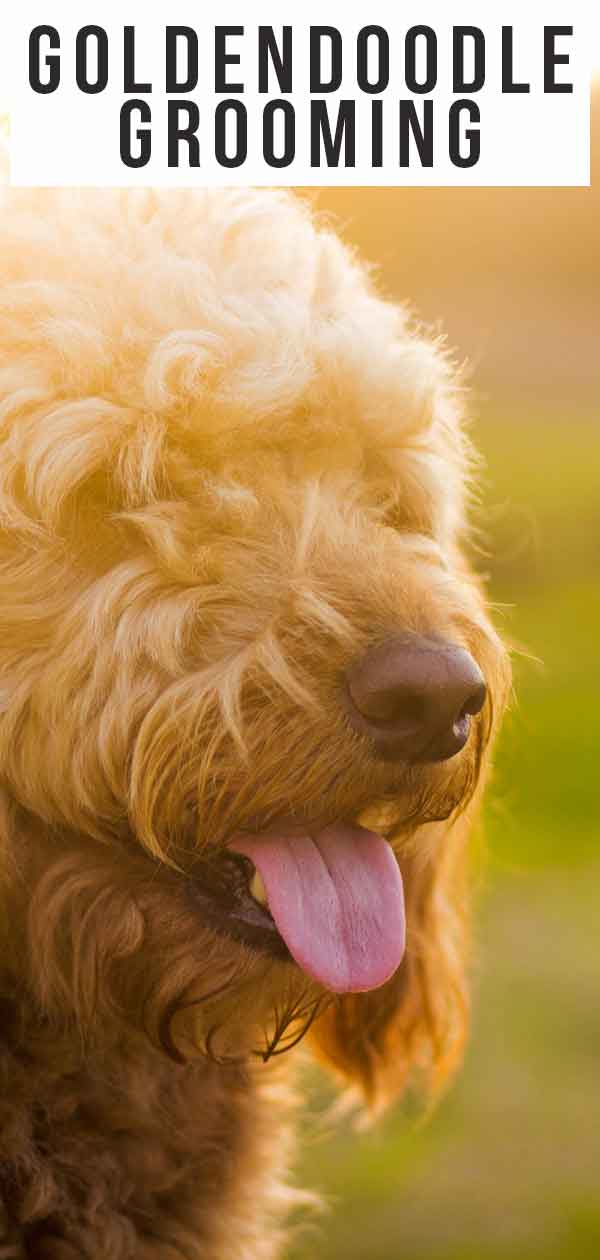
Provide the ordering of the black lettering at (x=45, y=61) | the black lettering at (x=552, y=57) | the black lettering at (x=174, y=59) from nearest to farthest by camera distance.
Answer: the black lettering at (x=45, y=61), the black lettering at (x=174, y=59), the black lettering at (x=552, y=57)

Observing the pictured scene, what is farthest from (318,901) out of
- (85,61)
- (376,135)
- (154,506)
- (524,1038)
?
(524,1038)

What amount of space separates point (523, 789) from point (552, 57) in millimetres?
3781

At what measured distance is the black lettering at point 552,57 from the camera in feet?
14.5

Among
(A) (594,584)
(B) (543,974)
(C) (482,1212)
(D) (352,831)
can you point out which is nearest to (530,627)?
(A) (594,584)

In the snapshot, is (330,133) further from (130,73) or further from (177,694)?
(177,694)

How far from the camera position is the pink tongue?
2275 mm

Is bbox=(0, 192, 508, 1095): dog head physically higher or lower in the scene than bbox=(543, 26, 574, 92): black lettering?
lower

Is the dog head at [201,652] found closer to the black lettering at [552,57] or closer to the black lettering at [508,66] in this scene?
the black lettering at [508,66]

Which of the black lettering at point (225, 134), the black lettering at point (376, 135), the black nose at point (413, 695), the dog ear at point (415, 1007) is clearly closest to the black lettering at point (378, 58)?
the black lettering at point (376, 135)

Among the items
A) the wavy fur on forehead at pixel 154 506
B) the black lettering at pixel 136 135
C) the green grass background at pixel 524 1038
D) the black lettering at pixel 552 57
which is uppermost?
the black lettering at pixel 552 57

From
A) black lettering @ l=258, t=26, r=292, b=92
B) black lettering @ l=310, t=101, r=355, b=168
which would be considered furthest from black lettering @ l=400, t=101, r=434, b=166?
black lettering @ l=258, t=26, r=292, b=92

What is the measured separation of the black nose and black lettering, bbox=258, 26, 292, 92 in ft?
6.36

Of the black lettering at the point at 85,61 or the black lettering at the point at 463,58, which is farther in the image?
the black lettering at the point at 463,58

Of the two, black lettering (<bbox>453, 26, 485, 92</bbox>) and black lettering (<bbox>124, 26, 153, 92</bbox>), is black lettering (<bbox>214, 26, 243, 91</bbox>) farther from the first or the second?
black lettering (<bbox>453, 26, 485, 92</bbox>)
